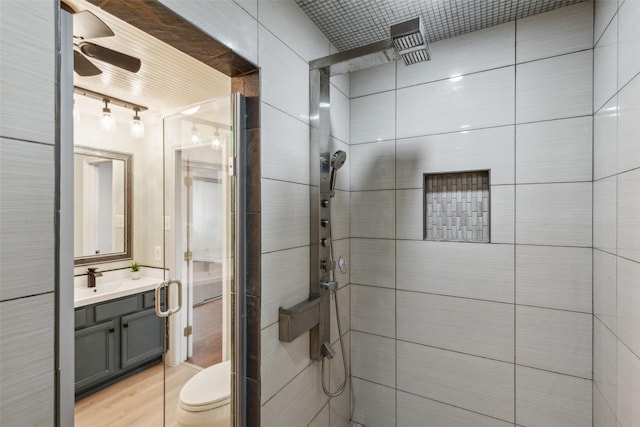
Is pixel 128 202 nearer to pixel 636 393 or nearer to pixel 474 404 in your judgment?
pixel 474 404

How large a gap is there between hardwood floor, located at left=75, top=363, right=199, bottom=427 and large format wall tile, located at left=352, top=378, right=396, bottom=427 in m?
1.38

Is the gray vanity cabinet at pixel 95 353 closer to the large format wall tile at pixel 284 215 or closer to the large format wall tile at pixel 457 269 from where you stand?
the large format wall tile at pixel 284 215

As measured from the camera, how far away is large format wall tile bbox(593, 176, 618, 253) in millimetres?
1213

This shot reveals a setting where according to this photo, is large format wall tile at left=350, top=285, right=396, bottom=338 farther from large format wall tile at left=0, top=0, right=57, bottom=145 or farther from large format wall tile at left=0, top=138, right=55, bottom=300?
large format wall tile at left=0, top=0, right=57, bottom=145

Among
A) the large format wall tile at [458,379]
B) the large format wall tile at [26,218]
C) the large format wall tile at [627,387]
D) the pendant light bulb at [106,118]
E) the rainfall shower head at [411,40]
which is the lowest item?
the large format wall tile at [458,379]

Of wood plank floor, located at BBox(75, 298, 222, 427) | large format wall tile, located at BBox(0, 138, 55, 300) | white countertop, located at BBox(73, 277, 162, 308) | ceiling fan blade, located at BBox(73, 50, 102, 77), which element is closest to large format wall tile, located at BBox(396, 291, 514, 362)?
wood plank floor, located at BBox(75, 298, 222, 427)

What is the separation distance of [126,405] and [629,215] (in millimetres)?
3379

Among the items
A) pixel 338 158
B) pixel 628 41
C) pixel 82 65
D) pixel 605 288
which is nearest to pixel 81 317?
pixel 82 65

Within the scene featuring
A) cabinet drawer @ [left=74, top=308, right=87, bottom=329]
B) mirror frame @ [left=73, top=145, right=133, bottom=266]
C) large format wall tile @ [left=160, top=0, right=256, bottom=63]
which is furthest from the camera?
mirror frame @ [left=73, top=145, right=133, bottom=266]

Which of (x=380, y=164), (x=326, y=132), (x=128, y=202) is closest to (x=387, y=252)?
(x=380, y=164)

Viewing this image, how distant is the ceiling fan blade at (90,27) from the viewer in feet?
3.76

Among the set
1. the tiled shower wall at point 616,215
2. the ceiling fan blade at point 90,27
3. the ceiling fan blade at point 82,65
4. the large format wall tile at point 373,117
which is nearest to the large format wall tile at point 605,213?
the tiled shower wall at point 616,215

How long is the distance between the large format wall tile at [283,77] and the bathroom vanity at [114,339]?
238 centimetres

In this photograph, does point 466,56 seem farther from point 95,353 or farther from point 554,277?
point 95,353
